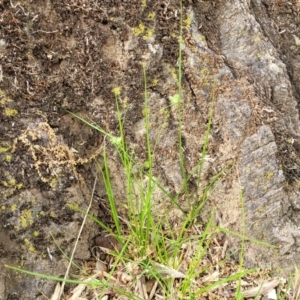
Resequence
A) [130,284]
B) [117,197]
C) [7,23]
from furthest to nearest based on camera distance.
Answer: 1. [117,197]
2. [130,284]
3. [7,23]

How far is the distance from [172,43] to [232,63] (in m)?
0.26

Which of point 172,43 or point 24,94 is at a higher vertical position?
point 172,43

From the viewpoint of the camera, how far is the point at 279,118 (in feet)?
5.88

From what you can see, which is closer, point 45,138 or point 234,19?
point 45,138

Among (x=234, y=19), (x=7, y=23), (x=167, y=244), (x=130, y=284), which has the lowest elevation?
(x=130, y=284)

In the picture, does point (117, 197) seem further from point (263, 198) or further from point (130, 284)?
point (263, 198)

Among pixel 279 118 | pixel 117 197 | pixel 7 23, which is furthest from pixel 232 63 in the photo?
pixel 7 23

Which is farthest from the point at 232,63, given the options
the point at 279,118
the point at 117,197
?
the point at 117,197

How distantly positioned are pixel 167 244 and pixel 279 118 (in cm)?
66

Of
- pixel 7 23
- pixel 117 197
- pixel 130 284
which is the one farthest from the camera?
pixel 117 197

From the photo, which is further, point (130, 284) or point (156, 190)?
point (156, 190)

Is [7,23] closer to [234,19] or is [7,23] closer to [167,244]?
[234,19]

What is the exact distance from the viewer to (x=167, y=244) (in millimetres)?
1737

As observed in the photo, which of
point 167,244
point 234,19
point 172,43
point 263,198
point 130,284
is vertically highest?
point 234,19
